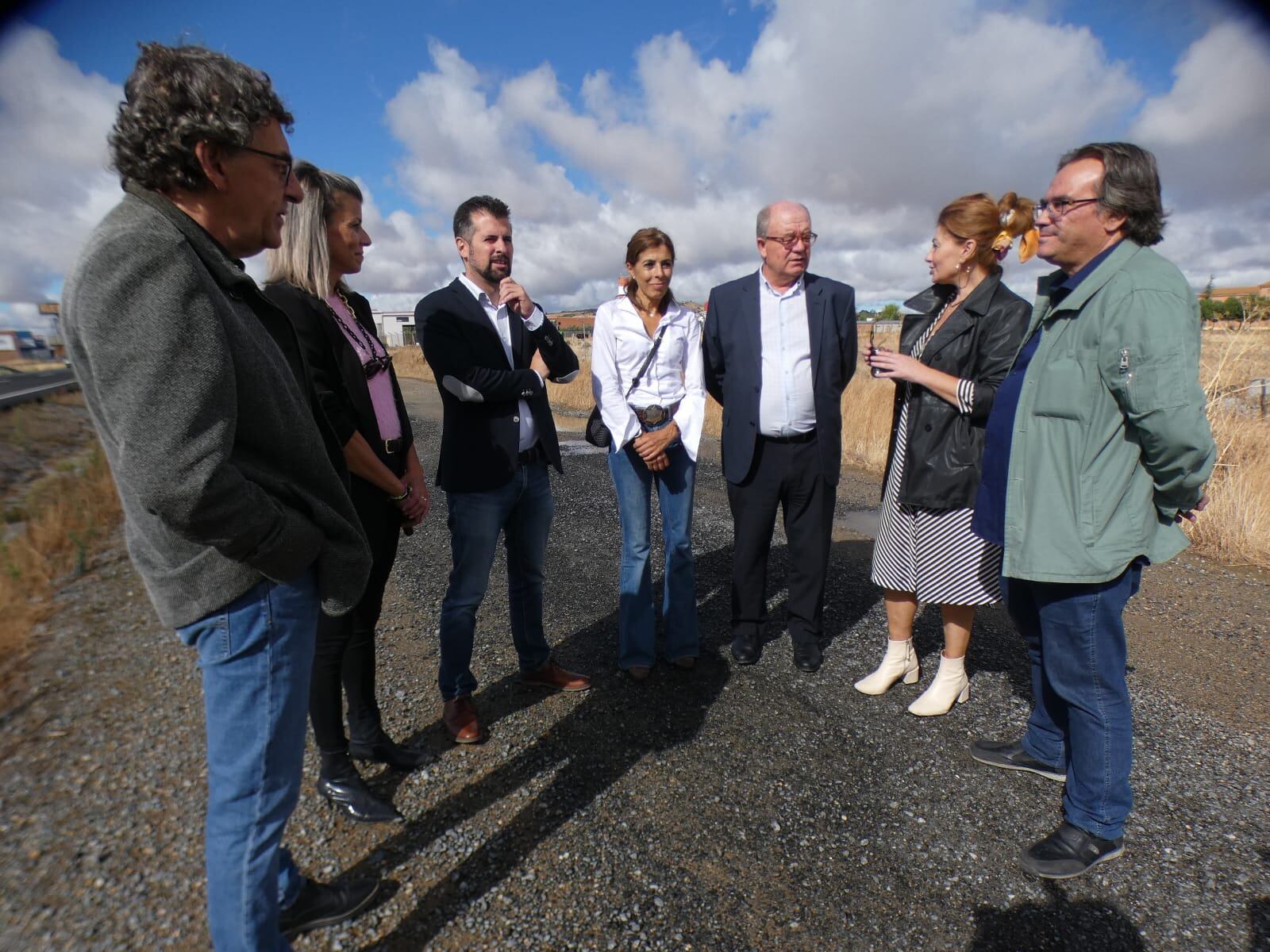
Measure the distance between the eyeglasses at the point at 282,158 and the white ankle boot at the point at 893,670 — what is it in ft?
10.4

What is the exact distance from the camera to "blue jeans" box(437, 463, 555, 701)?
9.12 ft

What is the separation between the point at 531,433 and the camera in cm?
292

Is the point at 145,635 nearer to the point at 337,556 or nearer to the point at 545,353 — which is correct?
the point at 545,353

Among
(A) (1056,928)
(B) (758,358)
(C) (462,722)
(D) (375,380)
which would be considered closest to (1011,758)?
(A) (1056,928)

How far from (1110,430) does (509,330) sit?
2.28 m

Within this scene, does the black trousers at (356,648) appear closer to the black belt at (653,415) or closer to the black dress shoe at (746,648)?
the black belt at (653,415)

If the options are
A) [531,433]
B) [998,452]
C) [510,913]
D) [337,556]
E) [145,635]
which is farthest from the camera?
[145,635]

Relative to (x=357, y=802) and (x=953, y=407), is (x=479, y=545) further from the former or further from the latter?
(x=953, y=407)

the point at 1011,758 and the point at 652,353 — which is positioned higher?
the point at 652,353

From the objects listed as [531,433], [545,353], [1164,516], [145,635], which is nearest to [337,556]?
[531,433]

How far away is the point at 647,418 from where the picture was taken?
332 centimetres

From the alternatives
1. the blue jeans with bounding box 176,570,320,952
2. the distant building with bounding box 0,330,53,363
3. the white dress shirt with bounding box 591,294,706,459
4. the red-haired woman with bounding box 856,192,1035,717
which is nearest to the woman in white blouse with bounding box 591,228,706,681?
the white dress shirt with bounding box 591,294,706,459

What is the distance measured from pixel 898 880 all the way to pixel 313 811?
82.5 inches

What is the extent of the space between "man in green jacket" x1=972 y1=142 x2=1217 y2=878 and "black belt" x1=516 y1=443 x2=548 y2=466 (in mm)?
1900
